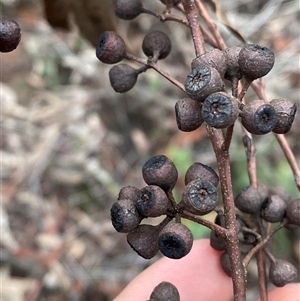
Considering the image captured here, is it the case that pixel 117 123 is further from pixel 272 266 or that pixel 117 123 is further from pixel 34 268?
pixel 272 266

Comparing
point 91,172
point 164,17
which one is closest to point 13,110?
point 91,172

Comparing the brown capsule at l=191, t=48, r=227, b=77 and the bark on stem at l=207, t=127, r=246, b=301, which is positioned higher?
the brown capsule at l=191, t=48, r=227, b=77

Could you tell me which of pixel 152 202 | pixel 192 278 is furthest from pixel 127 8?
pixel 192 278

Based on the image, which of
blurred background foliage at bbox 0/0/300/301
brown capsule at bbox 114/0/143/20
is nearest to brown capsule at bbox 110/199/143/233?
brown capsule at bbox 114/0/143/20

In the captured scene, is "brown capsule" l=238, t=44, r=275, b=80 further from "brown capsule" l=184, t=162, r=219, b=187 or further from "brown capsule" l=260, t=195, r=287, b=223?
"brown capsule" l=260, t=195, r=287, b=223

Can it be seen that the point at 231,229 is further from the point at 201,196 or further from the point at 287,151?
the point at 287,151
